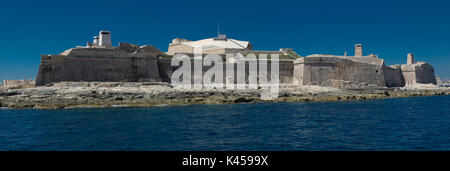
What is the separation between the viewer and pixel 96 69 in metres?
35.4

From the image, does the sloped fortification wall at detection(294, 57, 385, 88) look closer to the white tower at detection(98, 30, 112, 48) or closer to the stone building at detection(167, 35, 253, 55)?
the stone building at detection(167, 35, 253, 55)

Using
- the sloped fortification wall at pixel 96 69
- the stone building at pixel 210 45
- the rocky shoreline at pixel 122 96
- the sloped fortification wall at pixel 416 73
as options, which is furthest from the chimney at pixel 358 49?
the sloped fortification wall at pixel 96 69

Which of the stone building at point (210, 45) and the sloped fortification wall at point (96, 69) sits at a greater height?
the stone building at point (210, 45)

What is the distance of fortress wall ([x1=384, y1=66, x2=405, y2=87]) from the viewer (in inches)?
1982

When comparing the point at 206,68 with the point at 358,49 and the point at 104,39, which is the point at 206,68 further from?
the point at 358,49

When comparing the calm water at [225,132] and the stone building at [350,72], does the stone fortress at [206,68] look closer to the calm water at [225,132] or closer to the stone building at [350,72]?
the stone building at [350,72]

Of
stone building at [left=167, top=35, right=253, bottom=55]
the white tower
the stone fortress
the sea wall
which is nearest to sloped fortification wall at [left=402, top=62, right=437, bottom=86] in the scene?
the stone fortress

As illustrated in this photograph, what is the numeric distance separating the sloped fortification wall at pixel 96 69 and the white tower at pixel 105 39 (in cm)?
313

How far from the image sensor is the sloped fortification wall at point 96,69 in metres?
33.3

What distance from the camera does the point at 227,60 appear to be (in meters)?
42.8

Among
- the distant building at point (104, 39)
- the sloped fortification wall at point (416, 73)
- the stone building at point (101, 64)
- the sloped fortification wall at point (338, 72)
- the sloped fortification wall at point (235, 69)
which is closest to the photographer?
the stone building at point (101, 64)
